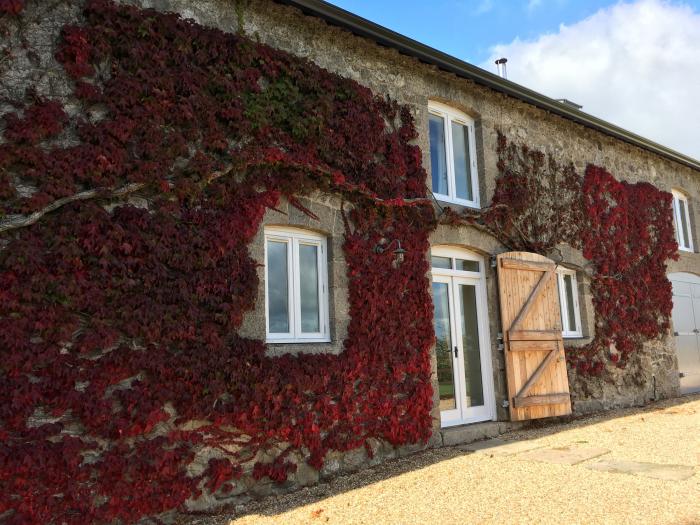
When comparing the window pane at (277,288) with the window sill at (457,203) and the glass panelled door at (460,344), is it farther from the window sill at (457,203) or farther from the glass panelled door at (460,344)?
the window sill at (457,203)

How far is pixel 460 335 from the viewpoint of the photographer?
285 inches

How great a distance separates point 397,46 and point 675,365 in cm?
767

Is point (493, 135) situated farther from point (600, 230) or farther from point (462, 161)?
point (600, 230)

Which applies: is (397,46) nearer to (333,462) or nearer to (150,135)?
(150,135)

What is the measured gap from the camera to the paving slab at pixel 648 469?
16.0ft

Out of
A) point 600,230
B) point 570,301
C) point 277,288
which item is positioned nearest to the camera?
point 277,288

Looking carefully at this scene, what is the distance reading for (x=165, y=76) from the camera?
4.93m

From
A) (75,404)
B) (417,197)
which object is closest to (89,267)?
(75,404)

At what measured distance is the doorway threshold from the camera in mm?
6539

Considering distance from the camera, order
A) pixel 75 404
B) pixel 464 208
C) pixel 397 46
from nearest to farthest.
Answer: pixel 75 404 < pixel 397 46 < pixel 464 208

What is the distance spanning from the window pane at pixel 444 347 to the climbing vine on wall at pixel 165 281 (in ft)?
2.85

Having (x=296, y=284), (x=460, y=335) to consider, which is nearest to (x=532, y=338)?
(x=460, y=335)

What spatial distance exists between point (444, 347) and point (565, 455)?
6.03ft

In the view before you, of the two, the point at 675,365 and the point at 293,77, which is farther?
the point at 675,365
